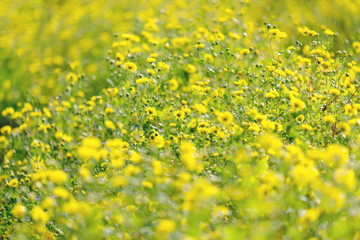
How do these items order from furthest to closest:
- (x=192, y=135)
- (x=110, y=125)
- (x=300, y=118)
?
(x=110, y=125), (x=192, y=135), (x=300, y=118)

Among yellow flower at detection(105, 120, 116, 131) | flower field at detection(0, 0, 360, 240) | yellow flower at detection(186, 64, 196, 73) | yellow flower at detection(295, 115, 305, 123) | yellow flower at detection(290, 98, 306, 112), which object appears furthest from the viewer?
yellow flower at detection(186, 64, 196, 73)

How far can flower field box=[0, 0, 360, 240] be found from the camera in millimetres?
1774

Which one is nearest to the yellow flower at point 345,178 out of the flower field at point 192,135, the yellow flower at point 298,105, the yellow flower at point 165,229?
the flower field at point 192,135

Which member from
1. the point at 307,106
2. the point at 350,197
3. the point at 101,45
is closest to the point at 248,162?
the point at 350,197

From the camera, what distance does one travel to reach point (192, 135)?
276 cm

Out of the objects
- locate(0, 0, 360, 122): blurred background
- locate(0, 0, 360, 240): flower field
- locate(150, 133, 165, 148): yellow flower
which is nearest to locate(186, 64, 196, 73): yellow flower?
locate(0, 0, 360, 240): flower field

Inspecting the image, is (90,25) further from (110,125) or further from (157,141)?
(157,141)

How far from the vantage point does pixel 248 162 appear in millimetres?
2020

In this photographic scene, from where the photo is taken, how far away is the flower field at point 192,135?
5.82ft

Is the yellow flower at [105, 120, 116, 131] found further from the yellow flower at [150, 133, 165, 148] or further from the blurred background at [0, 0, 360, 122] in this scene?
the blurred background at [0, 0, 360, 122]

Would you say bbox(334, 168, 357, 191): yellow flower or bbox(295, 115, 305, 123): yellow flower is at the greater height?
bbox(295, 115, 305, 123): yellow flower

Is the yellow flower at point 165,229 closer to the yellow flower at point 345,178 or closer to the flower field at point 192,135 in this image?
the flower field at point 192,135

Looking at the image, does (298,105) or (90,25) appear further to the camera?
(90,25)

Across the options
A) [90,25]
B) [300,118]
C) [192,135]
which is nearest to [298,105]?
[300,118]
